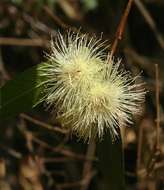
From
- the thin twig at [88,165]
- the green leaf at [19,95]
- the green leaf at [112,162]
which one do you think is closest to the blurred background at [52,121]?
the thin twig at [88,165]

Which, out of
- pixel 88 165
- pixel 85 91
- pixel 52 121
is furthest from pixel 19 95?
pixel 88 165

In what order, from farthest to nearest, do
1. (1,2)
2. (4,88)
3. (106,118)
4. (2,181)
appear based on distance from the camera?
(1,2), (2,181), (4,88), (106,118)

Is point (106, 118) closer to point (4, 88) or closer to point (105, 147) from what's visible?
point (105, 147)

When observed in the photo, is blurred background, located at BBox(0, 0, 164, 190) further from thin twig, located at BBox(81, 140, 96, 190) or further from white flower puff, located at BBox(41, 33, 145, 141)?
white flower puff, located at BBox(41, 33, 145, 141)

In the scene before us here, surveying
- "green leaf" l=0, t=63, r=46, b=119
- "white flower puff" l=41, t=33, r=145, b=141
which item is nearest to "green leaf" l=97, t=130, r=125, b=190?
"white flower puff" l=41, t=33, r=145, b=141

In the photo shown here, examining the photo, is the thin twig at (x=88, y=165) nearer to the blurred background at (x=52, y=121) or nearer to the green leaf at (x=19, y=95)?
the blurred background at (x=52, y=121)

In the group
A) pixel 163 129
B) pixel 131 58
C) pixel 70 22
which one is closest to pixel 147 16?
pixel 131 58
